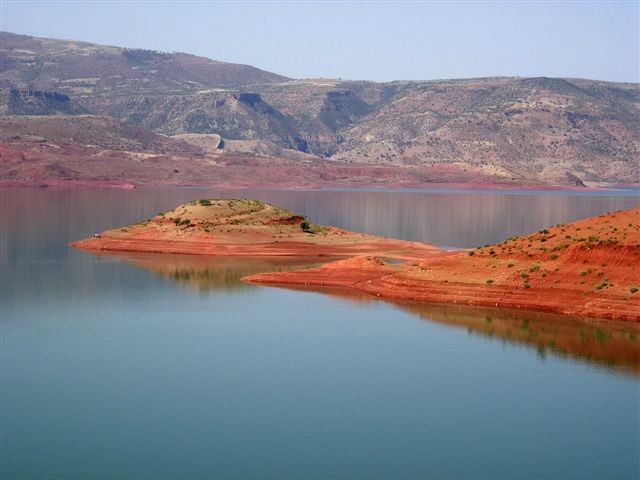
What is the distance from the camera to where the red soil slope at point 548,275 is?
66812 millimetres

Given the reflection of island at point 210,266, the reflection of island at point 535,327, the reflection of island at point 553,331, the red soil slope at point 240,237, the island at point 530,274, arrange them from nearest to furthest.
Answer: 1. the reflection of island at point 553,331
2. the reflection of island at point 535,327
3. the island at point 530,274
4. the reflection of island at point 210,266
5. the red soil slope at point 240,237

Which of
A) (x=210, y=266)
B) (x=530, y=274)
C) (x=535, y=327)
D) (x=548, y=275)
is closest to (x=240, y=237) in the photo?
(x=210, y=266)

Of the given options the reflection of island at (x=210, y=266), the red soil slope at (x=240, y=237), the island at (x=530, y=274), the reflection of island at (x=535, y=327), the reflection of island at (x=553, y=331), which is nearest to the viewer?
the reflection of island at (x=553, y=331)

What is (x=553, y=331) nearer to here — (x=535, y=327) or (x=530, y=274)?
(x=535, y=327)

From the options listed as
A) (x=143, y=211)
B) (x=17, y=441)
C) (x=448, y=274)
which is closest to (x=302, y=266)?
(x=448, y=274)

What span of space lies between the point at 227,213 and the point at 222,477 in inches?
3631

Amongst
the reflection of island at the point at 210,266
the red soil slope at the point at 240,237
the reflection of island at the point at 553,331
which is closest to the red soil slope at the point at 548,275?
the reflection of island at the point at 553,331

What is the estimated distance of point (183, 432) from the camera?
39.5 meters

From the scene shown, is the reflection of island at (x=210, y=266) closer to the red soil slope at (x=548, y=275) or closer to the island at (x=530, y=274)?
the island at (x=530, y=274)

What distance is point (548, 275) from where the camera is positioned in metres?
71.1

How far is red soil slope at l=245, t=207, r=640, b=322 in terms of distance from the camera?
66812 millimetres

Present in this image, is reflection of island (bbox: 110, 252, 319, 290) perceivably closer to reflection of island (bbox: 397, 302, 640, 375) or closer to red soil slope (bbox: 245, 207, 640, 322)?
red soil slope (bbox: 245, 207, 640, 322)

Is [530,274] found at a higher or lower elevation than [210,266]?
higher

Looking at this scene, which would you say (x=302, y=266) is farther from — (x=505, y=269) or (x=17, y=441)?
(x=17, y=441)
